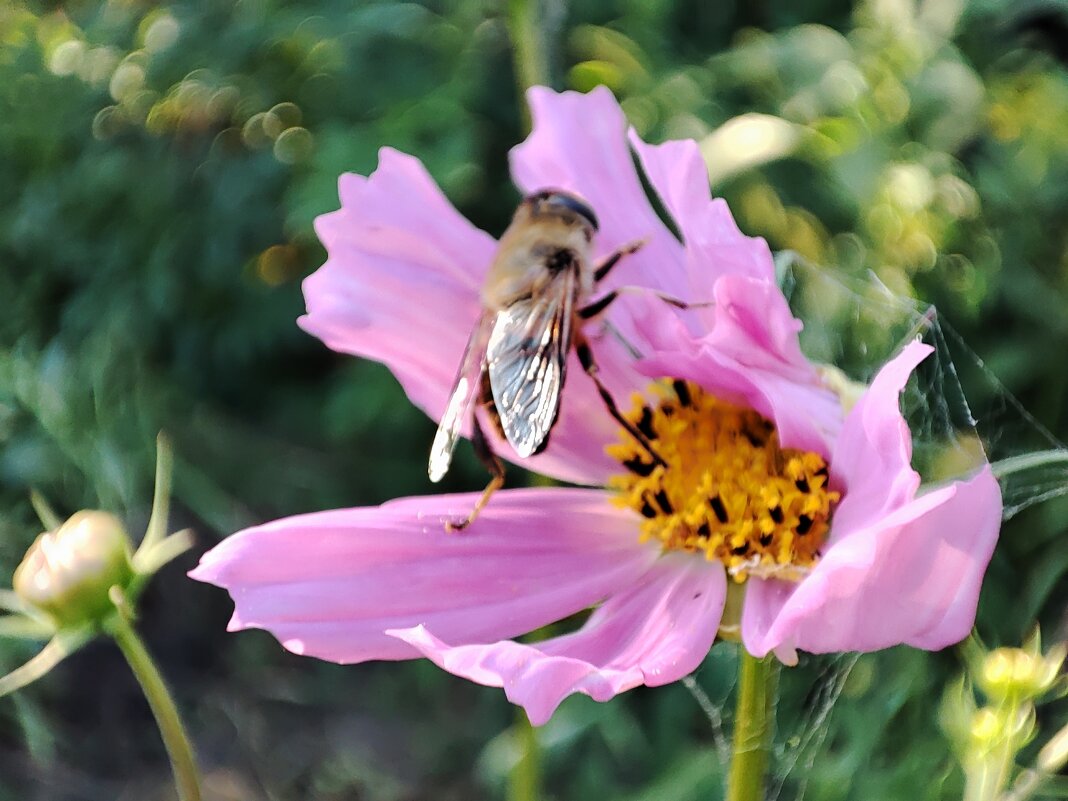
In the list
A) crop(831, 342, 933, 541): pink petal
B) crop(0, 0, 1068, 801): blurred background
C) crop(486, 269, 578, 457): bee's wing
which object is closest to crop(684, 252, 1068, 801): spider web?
crop(831, 342, 933, 541): pink petal

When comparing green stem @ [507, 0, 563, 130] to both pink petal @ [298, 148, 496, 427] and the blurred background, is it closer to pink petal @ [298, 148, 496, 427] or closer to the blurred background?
the blurred background

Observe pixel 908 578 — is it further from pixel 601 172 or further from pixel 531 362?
pixel 601 172

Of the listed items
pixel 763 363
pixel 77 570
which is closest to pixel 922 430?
pixel 763 363

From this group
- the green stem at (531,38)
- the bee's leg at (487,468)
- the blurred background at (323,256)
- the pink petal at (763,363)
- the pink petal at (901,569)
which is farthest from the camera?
the blurred background at (323,256)

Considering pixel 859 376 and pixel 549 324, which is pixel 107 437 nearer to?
pixel 549 324

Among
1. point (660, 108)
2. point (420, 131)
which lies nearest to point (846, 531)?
point (660, 108)

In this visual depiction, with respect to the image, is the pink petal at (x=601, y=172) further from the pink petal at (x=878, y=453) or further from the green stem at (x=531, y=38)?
the pink petal at (x=878, y=453)

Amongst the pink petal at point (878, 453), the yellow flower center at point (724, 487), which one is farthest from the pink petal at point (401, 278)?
the pink petal at point (878, 453)
